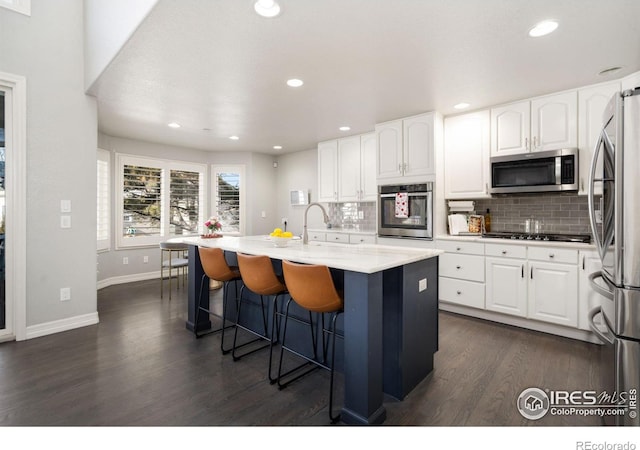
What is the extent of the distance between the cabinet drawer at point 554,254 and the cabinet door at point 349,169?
99.0 inches

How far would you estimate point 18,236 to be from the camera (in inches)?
116

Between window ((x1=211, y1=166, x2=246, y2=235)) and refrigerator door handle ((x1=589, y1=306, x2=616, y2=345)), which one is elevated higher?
window ((x1=211, y1=166, x2=246, y2=235))

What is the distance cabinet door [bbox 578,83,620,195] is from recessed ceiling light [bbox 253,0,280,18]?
9.95ft

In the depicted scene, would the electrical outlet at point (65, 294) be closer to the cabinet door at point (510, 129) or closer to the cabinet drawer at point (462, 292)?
the cabinet drawer at point (462, 292)

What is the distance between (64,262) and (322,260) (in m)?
2.84

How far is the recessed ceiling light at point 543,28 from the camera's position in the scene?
2107 millimetres

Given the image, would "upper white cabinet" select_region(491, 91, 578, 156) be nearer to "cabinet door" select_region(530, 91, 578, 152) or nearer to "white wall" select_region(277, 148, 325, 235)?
"cabinet door" select_region(530, 91, 578, 152)

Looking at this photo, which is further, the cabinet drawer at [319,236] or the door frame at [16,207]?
the cabinet drawer at [319,236]

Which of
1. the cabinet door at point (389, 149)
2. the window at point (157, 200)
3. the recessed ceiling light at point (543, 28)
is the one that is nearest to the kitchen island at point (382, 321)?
the recessed ceiling light at point (543, 28)

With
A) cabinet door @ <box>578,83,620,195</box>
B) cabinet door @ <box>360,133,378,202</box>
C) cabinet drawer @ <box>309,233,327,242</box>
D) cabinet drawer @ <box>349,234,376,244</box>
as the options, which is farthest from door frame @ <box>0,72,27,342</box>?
cabinet door @ <box>578,83,620,195</box>

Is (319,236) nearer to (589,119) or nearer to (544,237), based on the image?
(544,237)

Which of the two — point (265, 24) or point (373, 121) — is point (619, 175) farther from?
point (373, 121)

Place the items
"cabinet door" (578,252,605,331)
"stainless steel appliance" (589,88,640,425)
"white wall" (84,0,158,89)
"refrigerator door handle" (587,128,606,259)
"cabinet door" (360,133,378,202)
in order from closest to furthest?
1. "stainless steel appliance" (589,88,640,425)
2. "refrigerator door handle" (587,128,606,259)
3. "white wall" (84,0,158,89)
4. "cabinet door" (578,252,605,331)
5. "cabinet door" (360,133,378,202)

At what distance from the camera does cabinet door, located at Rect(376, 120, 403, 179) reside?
423 cm
